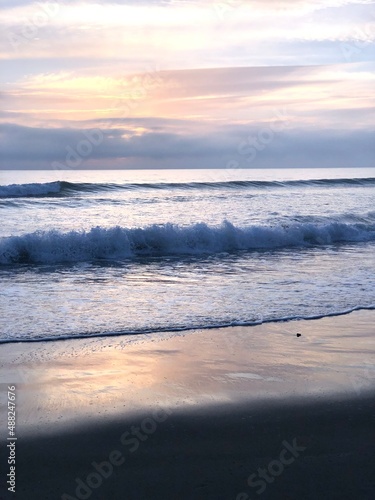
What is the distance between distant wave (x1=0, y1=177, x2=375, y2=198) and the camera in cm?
3127

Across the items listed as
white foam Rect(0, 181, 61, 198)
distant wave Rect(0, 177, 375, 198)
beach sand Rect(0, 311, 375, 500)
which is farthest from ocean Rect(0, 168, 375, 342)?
distant wave Rect(0, 177, 375, 198)

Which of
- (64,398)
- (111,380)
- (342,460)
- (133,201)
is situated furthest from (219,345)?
(133,201)

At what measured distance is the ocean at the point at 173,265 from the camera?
7.90 m

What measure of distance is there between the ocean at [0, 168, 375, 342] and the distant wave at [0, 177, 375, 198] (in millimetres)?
3163

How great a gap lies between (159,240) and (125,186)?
20908mm

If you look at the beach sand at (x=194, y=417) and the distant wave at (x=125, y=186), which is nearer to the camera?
the beach sand at (x=194, y=417)

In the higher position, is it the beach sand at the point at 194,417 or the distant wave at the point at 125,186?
the distant wave at the point at 125,186

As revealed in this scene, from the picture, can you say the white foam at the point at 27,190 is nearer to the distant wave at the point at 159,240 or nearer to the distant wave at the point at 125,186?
the distant wave at the point at 125,186

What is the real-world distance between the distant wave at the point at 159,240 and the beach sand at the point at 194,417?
7.84 m

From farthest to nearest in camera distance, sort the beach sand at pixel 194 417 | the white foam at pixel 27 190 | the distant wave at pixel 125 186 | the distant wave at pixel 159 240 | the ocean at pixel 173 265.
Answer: the distant wave at pixel 125 186 < the white foam at pixel 27 190 < the distant wave at pixel 159 240 < the ocean at pixel 173 265 < the beach sand at pixel 194 417

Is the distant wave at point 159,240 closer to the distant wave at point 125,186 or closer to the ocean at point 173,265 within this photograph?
the ocean at point 173,265

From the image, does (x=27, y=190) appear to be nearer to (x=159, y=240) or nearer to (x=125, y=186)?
(x=125, y=186)

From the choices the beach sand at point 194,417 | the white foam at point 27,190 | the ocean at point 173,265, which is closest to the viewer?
the beach sand at point 194,417

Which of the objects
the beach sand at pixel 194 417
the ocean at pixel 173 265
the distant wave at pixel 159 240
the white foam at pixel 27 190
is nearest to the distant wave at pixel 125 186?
the white foam at pixel 27 190
